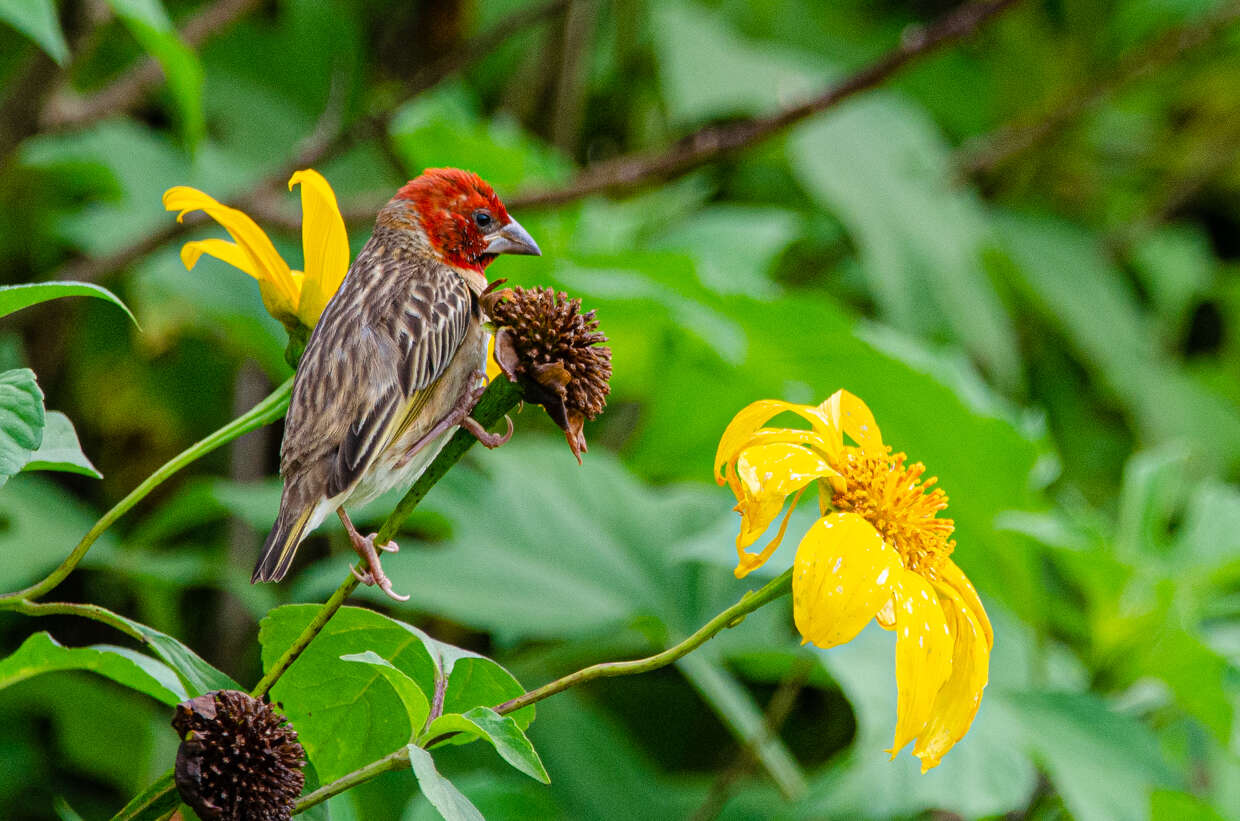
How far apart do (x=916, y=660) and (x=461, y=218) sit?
14.8 inches

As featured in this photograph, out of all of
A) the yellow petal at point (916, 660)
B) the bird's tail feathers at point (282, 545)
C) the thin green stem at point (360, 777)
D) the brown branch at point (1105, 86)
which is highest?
the bird's tail feathers at point (282, 545)

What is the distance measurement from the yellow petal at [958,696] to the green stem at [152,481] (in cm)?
37

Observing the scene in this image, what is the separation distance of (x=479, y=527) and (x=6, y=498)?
62 centimetres

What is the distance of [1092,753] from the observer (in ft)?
4.10

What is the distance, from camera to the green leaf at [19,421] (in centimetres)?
51

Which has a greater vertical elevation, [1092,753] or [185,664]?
[185,664]

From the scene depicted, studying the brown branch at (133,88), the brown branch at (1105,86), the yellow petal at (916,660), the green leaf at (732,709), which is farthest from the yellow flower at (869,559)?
the brown branch at (1105,86)

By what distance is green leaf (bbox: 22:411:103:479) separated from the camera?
2.01 ft

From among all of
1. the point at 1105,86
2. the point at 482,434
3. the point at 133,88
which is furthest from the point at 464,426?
the point at 1105,86

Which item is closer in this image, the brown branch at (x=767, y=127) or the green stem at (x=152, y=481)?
the green stem at (x=152, y=481)

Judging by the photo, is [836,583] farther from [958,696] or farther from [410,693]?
[410,693]

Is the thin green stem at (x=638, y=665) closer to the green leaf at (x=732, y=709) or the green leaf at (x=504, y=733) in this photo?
the green leaf at (x=504, y=733)

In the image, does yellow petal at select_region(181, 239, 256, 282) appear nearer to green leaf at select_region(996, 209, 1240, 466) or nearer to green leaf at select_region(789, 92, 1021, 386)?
green leaf at select_region(789, 92, 1021, 386)

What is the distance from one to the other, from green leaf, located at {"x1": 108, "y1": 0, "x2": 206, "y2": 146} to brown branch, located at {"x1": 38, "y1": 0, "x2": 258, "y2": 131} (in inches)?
29.4
